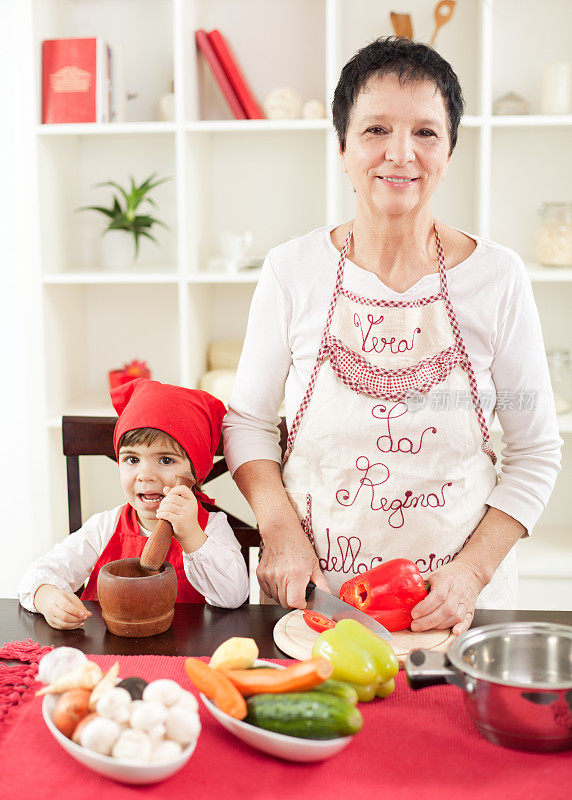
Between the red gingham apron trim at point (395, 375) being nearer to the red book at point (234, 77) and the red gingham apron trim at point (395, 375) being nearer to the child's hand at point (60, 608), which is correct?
the child's hand at point (60, 608)

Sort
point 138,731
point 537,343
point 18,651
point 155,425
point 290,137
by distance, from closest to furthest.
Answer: point 138,731, point 18,651, point 155,425, point 537,343, point 290,137

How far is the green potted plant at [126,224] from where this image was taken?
8.98ft

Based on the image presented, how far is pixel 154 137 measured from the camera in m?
2.88

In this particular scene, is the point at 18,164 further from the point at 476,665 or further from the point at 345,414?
the point at 476,665

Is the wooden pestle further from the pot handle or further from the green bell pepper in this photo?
the pot handle

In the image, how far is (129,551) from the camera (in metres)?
1.44

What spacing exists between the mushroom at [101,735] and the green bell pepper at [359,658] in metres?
0.23

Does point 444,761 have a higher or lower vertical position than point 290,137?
lower

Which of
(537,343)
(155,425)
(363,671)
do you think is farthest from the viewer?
(537,343)

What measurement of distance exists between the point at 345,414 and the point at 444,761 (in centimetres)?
67

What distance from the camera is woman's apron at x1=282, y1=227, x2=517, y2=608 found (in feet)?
4.58

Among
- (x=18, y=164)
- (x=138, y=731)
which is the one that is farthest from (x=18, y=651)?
(x=18, y=164)

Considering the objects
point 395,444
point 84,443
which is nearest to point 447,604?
point 395,444

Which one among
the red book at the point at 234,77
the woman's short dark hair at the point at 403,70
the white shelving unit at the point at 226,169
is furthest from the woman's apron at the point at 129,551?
the red book at the point at 234,77
